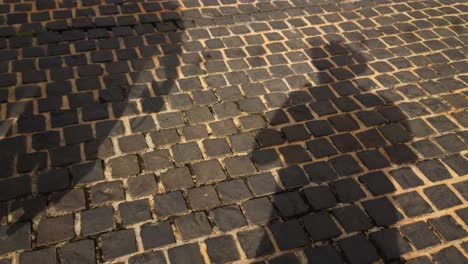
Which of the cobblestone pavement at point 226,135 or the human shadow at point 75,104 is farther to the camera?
the human shadow at point 75,104

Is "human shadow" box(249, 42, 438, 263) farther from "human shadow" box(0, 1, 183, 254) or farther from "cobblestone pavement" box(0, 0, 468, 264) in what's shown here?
"human shadow" box(0, 1, 183, 254)

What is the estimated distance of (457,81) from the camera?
15.1 ft

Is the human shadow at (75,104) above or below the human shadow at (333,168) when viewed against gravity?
below

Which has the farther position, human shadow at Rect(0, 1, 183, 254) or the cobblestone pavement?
human shadow at Rect(0, 1, 183, 254)

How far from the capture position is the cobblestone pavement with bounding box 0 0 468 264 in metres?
2.88

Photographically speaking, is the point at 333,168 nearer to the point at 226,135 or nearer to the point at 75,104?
the point at 226,135

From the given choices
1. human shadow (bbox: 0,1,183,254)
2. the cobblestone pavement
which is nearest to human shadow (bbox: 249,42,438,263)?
the cobblestone pavement

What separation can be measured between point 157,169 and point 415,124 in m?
2.71

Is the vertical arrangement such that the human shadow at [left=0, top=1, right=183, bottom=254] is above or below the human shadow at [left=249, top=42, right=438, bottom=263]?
below

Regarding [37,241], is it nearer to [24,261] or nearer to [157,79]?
[24,261]

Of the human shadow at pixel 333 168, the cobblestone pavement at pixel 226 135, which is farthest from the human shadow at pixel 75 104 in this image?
the human shadow at pixel 333 168

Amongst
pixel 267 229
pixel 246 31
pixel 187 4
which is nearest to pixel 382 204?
pixel 267 229

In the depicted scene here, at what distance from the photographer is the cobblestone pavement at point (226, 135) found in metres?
2.88

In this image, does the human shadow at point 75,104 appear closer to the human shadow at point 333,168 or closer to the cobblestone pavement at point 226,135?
the cobblestone pavement at point 226,135
